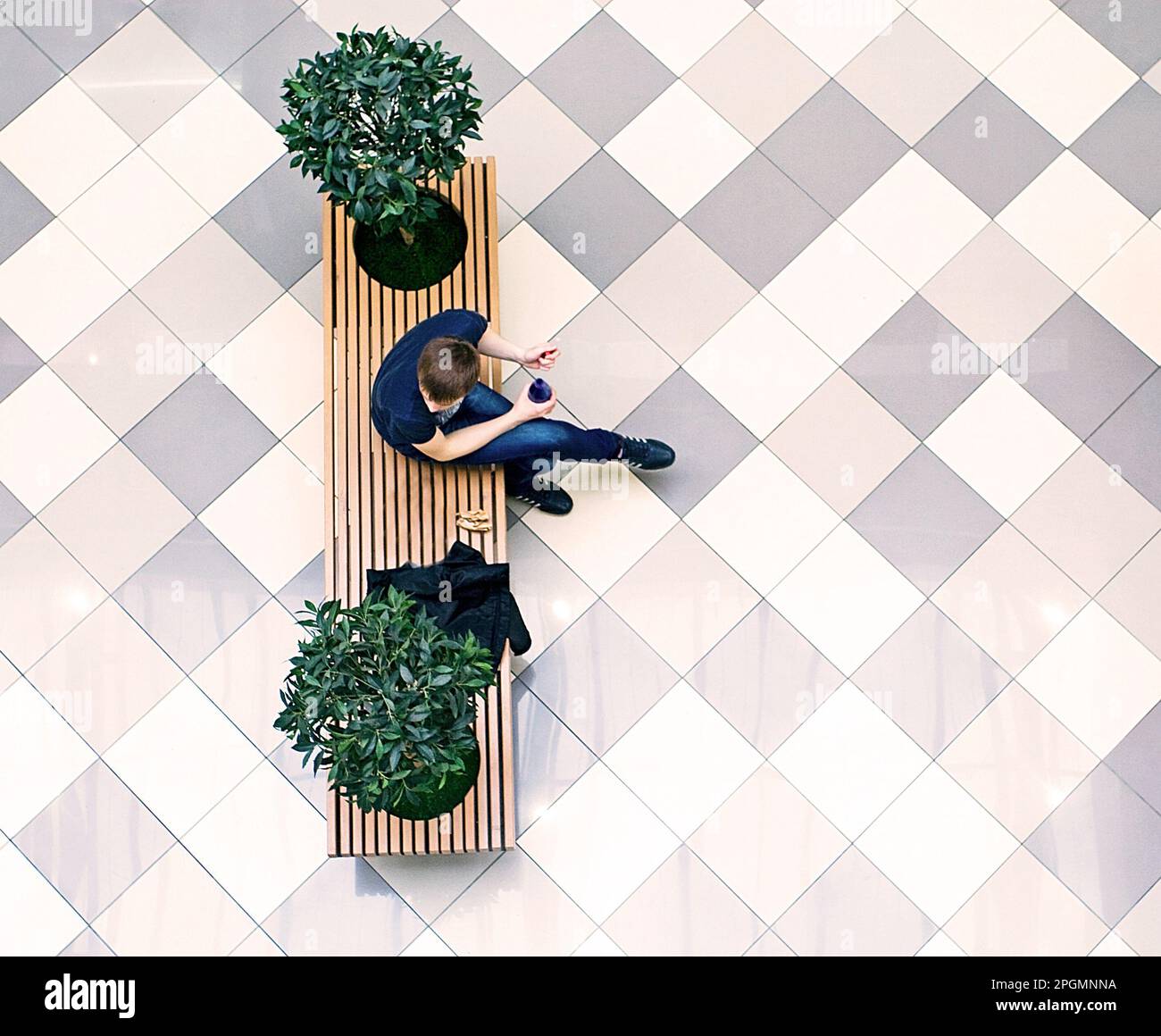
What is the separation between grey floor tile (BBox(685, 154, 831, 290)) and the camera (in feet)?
15.2

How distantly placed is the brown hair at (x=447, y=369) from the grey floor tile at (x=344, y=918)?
1.60m

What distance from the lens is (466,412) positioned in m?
3.98

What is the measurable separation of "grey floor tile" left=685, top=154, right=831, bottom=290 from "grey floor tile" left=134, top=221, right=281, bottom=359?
61.8 inches

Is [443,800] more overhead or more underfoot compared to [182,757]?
more underfoot

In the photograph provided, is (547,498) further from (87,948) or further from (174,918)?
(87,948)

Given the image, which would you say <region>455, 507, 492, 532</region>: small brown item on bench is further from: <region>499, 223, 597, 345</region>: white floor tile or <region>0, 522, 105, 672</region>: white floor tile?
<region>0, 522, 105, 672</region>: white floor tile

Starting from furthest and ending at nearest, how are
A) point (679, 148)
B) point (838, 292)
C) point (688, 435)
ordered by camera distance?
1. point (679, 148)
2. point (838, 292)
3. point (688, 435)

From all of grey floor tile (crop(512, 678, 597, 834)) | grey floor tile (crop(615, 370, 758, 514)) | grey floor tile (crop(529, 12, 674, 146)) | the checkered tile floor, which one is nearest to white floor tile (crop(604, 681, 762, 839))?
the checkered tile floor

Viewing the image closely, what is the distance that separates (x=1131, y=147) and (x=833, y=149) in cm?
108

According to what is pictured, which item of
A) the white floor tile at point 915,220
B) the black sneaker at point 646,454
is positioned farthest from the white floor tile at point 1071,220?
the black sneaker at point 646,454

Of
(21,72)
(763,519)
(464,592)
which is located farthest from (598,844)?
(21,72)

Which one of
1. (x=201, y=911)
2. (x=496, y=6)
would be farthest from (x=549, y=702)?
(x=496, y=6)


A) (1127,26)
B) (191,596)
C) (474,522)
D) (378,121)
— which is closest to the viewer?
(378,121)
